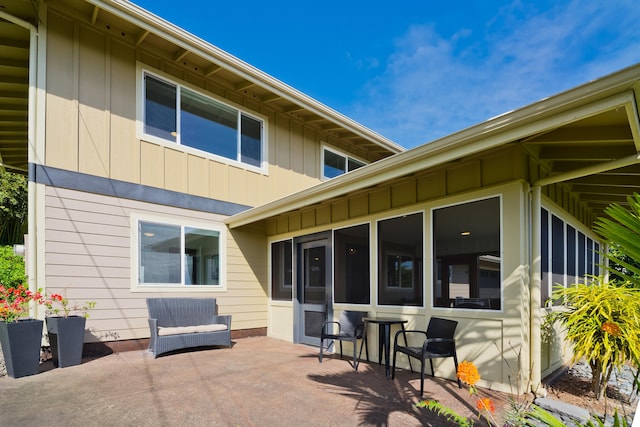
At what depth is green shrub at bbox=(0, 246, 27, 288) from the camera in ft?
31.4

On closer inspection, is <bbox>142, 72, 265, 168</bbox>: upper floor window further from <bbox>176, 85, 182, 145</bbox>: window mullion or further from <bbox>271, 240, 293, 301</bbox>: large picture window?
<bbox>271, 240, 293, 301</bbox>: large picture window

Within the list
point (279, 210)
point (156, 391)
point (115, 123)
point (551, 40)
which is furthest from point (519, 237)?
point (551, 40)

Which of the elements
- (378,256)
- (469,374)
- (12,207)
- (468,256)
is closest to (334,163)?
(378,256)

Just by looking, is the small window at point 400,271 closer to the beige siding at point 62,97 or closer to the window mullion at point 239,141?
the window mullion at point 239,141

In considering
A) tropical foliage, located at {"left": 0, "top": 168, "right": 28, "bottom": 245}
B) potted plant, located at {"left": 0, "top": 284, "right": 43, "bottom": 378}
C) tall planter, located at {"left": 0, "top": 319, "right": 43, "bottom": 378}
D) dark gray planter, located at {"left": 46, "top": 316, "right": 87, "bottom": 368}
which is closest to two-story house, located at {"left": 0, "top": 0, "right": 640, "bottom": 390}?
dark gray planter, located at {"left": 46, "top": 316, "right": 87, "bottom": 368}

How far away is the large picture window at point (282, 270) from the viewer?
7.00m

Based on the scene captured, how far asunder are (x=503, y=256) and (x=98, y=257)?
5440 mm

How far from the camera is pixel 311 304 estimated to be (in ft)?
20.7

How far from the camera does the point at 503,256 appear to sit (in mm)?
3869

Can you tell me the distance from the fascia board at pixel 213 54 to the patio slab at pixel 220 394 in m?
4.81

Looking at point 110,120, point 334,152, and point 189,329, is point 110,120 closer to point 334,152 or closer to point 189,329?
point 189,329

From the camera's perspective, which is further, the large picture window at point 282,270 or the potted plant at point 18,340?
the large picture window at point 282,270

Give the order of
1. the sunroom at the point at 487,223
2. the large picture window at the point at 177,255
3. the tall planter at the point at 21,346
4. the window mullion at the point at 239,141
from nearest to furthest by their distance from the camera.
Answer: the sunroom at the point at 487,223 < the tall planter at the point at 21,346 < the large picture window at the point at 177,255 < the window mullion at the point at 239,141

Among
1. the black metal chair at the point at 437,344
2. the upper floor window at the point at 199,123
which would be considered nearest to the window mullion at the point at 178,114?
the upper floor window at the point at 199,123
